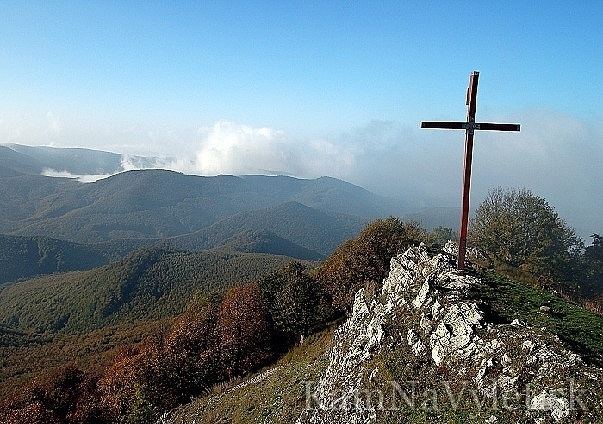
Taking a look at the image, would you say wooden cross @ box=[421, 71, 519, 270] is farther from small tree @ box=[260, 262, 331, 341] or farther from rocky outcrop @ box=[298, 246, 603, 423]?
small tree @ box=[260, 262, 331, 341]

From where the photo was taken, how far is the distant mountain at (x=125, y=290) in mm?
146125

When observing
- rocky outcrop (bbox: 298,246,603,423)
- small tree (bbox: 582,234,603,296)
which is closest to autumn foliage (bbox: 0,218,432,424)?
small tree (bbox: 582,234,603,296)

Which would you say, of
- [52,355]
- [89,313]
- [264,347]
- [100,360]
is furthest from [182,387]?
[89,313]

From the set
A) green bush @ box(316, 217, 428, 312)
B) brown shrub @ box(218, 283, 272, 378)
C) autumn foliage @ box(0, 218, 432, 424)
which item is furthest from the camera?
green bush @ box(316, 217, 428, 312)

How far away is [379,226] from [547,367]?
31292 millimetres

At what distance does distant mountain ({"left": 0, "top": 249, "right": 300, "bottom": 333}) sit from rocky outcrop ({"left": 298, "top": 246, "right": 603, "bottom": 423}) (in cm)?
11863

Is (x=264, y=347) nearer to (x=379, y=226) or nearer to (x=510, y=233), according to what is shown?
(x=379, y=226)

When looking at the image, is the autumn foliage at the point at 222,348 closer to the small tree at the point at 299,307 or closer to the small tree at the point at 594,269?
the small tree at the point at 299,307

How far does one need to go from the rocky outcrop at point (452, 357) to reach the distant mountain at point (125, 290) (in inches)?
4670

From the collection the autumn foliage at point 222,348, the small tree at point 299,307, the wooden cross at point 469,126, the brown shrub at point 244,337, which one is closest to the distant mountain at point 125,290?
the autumn foliage at point 222,348

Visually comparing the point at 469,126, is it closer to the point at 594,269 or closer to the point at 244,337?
the point at 244,337

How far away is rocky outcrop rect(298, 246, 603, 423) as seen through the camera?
1200 cm

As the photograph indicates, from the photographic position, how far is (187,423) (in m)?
28.4

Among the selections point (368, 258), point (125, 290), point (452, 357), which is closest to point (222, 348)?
point (368, 258)
